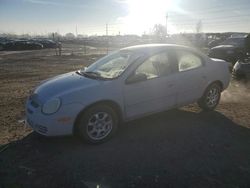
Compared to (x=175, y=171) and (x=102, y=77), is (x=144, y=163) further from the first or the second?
(x=102, y=77)

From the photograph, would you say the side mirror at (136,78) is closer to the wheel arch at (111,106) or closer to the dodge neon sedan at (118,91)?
the dodge neon sedan at (118,91)

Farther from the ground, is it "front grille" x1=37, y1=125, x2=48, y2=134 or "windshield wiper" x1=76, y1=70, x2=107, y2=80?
"windshield wiper" x1=76, y1=70, x2=107, y2=80

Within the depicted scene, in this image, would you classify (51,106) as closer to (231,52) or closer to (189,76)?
(189,76)

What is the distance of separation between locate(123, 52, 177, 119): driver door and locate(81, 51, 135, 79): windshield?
277 mm

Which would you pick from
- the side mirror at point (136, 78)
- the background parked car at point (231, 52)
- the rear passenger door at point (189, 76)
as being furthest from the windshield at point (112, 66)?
the background parked car at point (231, 52)

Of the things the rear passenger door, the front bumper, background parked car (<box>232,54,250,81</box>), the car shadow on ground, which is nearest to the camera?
the car shadow on ground

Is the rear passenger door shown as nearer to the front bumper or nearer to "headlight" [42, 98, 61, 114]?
the front bumper

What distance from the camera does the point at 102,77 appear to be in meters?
4.80

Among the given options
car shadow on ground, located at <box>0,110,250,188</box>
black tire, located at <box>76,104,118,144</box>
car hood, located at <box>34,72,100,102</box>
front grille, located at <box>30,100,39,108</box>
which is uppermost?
car hood, located at <box>34,72,100,102</box>

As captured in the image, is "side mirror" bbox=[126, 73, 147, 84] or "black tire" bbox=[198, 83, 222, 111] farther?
"black tire" bbox=[198, 83, 222, 111]

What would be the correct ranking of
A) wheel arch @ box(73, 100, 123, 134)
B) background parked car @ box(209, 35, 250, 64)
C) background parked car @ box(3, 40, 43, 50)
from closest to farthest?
wheel arch @ box(73, 100, 123, 134) → background parked car @ box(209, 35, 250, 64) → background parked car @ box(3, 40, 43, 50)

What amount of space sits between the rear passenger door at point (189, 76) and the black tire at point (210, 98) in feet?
0.67

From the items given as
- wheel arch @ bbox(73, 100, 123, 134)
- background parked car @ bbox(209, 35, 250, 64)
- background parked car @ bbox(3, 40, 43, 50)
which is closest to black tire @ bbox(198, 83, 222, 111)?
wheel arch @ bbox(73, 100, 123, 134)

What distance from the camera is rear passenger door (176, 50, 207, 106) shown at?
17.9 ft
